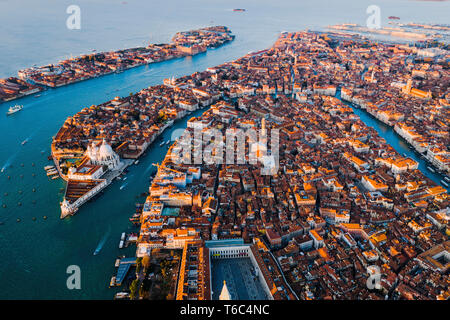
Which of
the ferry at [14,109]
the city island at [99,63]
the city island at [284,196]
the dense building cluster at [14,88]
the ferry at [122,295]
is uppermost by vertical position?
the city island at [99,63]

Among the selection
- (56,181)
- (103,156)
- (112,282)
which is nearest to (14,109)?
(56,181)

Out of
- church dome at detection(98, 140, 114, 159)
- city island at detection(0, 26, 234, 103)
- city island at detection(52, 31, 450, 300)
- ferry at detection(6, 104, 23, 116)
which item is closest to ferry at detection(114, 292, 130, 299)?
city island at detection(52, 31, 450, 300)

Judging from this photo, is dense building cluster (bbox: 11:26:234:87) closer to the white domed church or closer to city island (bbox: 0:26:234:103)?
city island (bbox: 0:26:234:103)

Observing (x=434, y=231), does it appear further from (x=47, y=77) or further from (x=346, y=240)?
(x=47, y=77)

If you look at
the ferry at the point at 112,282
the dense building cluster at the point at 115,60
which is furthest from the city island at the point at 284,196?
the dense building cluster at the point at 115,60

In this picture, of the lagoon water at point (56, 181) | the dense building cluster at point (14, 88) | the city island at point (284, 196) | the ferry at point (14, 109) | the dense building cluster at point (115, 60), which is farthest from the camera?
the dense building cluster at point (115, 60)

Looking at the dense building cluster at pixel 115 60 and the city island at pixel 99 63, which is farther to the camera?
the dense building cluster at pixel 115 60

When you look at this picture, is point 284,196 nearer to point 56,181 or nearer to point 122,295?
point 122,295

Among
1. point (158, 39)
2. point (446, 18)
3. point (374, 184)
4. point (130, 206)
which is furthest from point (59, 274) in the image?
point (446, 18)

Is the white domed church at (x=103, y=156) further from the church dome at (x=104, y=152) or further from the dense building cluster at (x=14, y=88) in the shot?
the dense building cluster at (x=14, y=88)

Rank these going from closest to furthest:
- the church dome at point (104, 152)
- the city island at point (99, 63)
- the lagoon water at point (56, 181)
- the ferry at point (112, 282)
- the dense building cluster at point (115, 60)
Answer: the ferry at point (112, 282), the lagoon water at point (56, 181), the church dome at point (104, 152), the city island at point (99, 63), the dense building cluster at point (115, 60)
